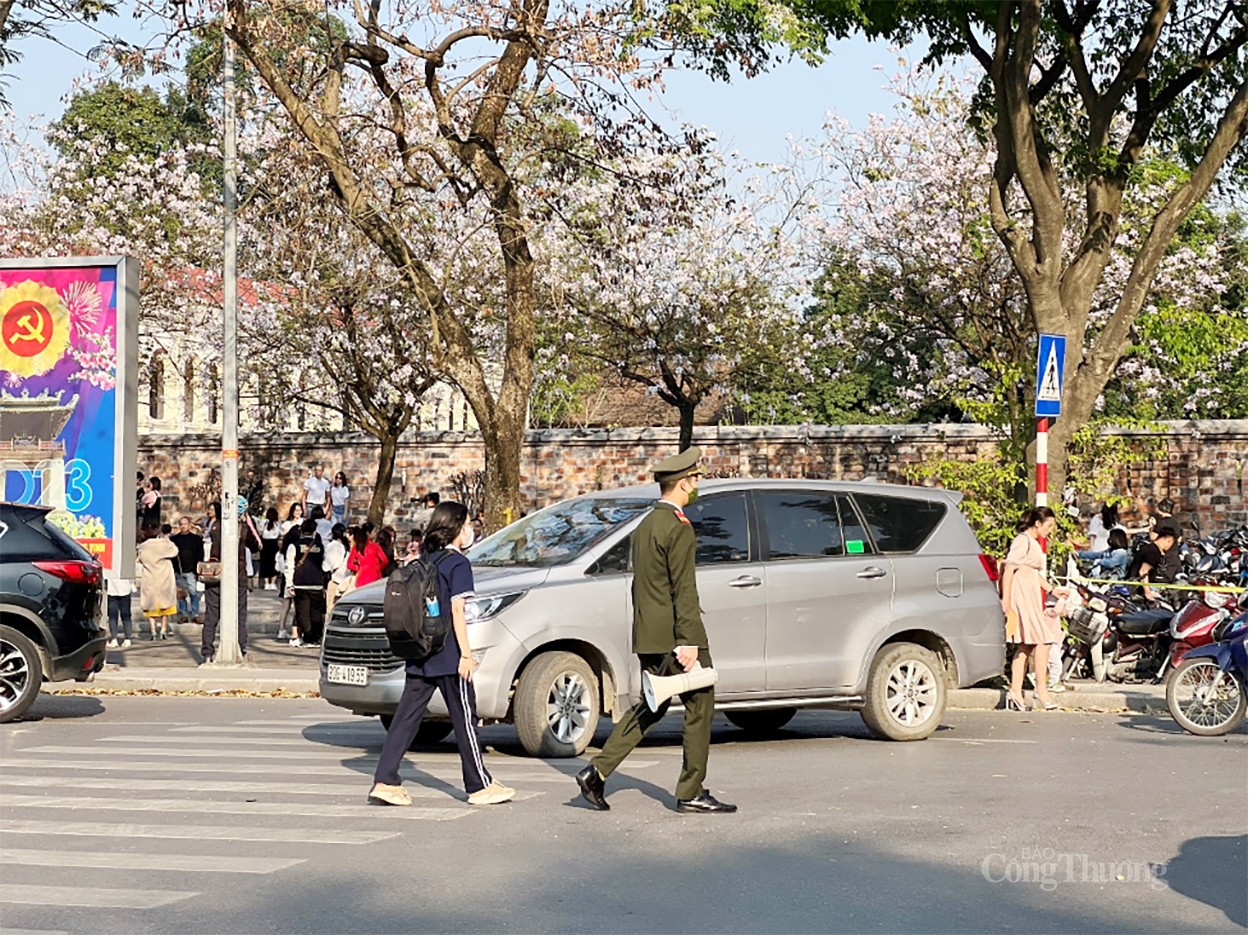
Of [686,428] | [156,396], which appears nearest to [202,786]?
[686,428]

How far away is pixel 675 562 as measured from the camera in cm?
961

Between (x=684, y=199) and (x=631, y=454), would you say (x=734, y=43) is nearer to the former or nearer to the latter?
(x=684, y=199)

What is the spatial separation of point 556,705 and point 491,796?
231 cm

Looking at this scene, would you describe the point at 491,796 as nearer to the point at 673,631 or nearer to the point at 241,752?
the point at 673,631

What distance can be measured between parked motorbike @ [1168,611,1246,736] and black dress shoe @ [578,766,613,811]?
6.18 metres

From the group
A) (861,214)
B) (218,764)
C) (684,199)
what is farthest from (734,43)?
(861,214)

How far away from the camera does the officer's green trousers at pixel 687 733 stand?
959 centimetres

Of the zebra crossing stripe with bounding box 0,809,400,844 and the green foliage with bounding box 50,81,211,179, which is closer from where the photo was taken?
the zebra crossing stripe with bounding box 0,809,400,844

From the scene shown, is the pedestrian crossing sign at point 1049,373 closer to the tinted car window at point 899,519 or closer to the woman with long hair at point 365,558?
the tinted car window at point 899,519

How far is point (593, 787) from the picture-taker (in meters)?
9.72

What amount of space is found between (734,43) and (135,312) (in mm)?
6652

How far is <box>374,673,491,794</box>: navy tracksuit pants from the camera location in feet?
32.8

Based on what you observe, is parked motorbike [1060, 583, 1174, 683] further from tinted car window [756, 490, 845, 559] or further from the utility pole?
the utility pole

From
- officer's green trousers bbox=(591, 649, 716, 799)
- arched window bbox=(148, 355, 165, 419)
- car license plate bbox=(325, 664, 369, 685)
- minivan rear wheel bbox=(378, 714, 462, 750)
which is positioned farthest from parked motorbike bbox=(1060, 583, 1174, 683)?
arched window bbox=(148, 355, 165, 419)
